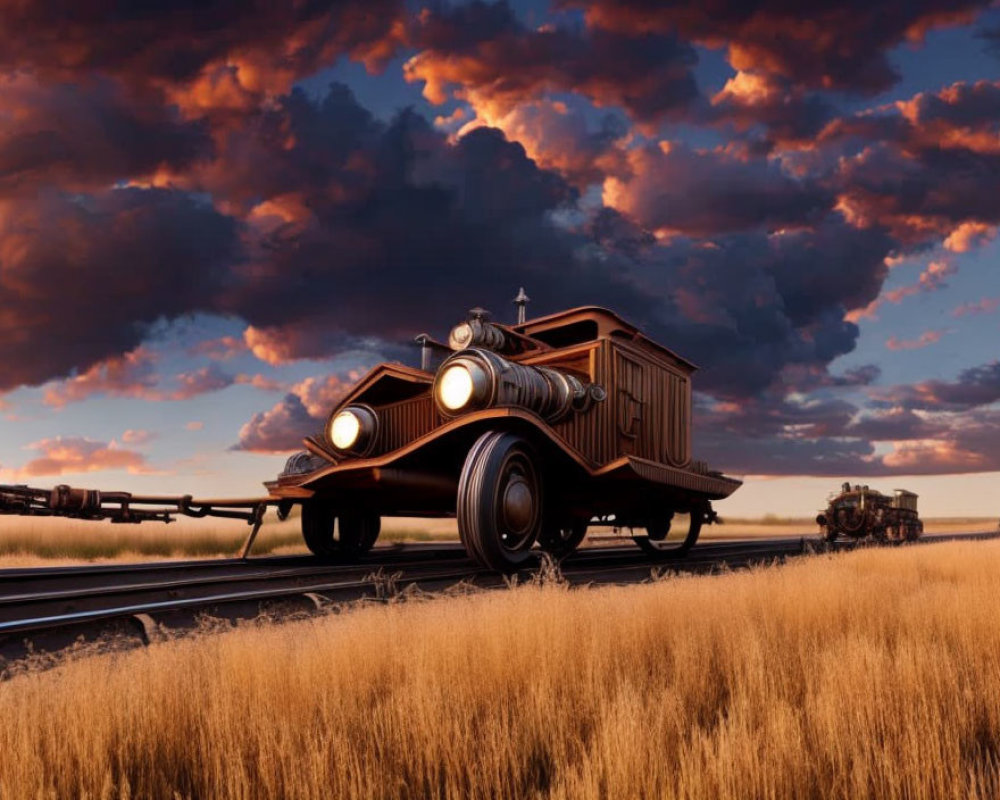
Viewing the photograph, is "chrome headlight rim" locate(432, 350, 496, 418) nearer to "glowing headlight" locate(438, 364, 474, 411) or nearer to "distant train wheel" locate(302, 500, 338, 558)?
"glowing headlight" locate(438, 364, 474, 411)

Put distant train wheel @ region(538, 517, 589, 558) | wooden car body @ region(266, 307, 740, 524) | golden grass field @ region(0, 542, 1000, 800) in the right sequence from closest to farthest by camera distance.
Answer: golden grass field @ region(0, 542, 1000, 800) < wooden car body @ region(266, 307, 740, 524) < distant train wheel @ region(538, 517, 589, 558)

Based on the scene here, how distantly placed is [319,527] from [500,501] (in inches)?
166

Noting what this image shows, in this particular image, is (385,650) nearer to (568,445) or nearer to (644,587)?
(644,587)

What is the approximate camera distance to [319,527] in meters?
12.0

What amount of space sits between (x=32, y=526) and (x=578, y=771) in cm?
1707

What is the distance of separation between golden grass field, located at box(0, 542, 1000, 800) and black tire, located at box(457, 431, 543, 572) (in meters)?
3.22

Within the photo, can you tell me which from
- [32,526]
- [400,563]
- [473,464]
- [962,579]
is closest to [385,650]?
[473,464]

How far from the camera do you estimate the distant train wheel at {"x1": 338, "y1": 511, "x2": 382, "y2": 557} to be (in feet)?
41.2

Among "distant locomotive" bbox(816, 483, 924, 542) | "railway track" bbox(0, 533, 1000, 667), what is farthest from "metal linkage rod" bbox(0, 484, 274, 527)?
"distant locomotive" bbox(816, 483, 924, 542)

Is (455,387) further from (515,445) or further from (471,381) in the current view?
(515,445)

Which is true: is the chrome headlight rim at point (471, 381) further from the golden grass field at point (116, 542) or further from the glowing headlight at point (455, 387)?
the golden grass field at point (116, 542)

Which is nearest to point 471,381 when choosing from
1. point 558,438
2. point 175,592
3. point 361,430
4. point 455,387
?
point 455,387

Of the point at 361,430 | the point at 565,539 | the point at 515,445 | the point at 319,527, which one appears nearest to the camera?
the point at 515,445

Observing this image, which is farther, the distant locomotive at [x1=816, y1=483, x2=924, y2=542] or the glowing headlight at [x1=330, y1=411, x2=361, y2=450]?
the distant locomotive at [x1=816, y1=483, x2=924, y2=542]
